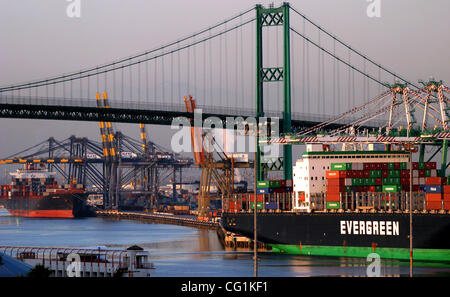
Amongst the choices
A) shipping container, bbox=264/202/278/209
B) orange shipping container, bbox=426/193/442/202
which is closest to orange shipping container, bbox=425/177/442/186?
orange shipping container, bbox=426/193/442/202

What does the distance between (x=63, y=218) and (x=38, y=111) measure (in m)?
95.3

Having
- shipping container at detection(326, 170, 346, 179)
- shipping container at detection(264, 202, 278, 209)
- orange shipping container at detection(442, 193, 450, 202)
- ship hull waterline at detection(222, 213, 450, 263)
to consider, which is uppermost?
shipping container at detection(326, 170, 346, 179)

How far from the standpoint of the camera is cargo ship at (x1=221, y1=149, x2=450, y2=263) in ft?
191

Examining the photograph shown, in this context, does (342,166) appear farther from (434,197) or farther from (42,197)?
(42,197)

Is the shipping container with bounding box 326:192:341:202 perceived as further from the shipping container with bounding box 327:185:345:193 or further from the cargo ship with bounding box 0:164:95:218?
the cargo ship with bounding box 0:164:95:218

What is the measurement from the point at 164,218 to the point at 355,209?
75777 mm

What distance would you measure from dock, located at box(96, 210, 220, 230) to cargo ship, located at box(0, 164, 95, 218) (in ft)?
16.3

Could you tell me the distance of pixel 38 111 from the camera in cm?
8244

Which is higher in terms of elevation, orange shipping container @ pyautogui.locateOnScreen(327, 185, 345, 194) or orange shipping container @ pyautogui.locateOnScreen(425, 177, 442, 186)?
orange shipping container @ pyautogui.locateOnScreen(425, 177, 442, 186)

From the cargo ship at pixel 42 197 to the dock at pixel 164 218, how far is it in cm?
496

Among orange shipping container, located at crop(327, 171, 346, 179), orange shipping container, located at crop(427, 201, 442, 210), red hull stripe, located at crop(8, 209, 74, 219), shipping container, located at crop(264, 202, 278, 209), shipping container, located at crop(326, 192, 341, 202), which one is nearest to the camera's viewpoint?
orange shipping container, located at crop(427, 201, 442, 210)

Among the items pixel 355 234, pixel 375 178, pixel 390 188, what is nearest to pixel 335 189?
pixel 375 178

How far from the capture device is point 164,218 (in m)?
135

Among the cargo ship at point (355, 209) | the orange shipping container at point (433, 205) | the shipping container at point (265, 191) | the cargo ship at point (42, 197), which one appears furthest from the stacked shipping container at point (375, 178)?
the cargo ship at point (42, 197)
